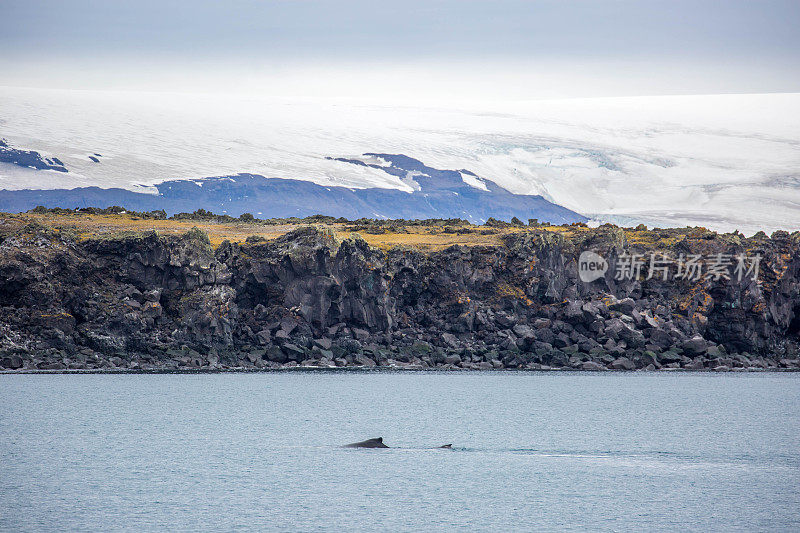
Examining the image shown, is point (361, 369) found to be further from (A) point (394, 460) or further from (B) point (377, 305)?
(A) point (394, 460)

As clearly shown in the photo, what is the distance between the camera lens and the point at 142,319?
356 ft

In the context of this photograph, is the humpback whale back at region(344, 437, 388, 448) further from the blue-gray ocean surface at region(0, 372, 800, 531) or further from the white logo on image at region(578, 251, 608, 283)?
the white logo on image at region(578, 251, 608, 283)

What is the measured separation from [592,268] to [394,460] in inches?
3388

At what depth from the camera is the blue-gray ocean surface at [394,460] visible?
36375 millimetres

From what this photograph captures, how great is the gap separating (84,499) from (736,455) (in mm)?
34140

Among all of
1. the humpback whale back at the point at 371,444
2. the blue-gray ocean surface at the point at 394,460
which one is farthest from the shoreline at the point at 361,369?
the humpback whale back at the point at 371,444

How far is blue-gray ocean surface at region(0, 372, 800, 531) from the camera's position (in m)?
36.4

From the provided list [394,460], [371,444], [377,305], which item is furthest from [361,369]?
[394,460]

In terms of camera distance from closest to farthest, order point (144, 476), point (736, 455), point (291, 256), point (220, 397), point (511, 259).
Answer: point (144, 476), point (736, 455), point (220, 397), point (291, 256), point (511, 259)

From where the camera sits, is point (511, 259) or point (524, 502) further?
point (511, 259)

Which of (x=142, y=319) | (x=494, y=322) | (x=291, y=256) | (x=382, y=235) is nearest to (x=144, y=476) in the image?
(x=142, y=319)

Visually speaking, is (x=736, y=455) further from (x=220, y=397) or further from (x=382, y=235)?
(x=382, y=235)

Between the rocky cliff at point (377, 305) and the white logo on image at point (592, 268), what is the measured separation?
1005 mm

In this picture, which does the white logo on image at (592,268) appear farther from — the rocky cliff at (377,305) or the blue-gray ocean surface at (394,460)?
the blue-gray ocean surface at (394,460)
